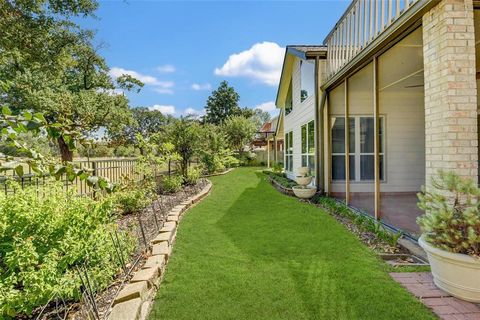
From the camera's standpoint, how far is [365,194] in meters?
8.25

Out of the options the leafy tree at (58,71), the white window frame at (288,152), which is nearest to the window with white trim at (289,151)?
the white window frame at (288,152)

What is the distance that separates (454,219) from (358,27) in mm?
4209

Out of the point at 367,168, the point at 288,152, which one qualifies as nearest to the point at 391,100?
the point at 367,168

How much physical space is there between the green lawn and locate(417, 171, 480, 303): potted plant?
1.42 feet

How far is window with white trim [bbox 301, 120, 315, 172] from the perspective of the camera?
902cm

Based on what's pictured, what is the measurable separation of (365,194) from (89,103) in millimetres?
15004

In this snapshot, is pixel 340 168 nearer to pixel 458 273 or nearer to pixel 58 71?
pixel 458 273

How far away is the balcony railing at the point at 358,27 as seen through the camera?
4156 millimetres

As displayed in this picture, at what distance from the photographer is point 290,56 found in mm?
11133

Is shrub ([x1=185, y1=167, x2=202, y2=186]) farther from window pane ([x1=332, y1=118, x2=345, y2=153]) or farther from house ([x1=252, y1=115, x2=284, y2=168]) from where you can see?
house ([x1=252, y1=115, x2=284, y2=168])

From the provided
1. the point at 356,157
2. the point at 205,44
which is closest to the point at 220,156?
the point at 205,44

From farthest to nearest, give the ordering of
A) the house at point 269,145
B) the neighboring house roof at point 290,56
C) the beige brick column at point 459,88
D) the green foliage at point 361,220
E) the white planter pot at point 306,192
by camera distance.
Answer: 1. the house at point 269,145
2. the white planter pot at point 306,192
3. the neighboring house roof at point 290,56
4. the green foliage at point 361,220
5. the beige brick column at point 459,88

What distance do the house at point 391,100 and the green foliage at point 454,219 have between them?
17.2 inches

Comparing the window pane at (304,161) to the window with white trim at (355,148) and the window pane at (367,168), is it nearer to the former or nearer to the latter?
the window with white trim at (355,148)
